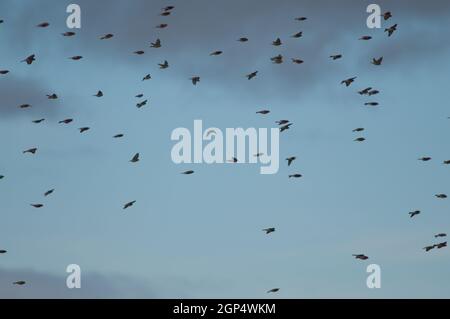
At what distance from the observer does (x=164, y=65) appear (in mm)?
106375

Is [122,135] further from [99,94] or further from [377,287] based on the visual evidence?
[377,287]

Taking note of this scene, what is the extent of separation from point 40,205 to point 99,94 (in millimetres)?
9706

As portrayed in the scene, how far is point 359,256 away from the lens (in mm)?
105375

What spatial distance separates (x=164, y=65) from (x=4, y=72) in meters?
12.6
